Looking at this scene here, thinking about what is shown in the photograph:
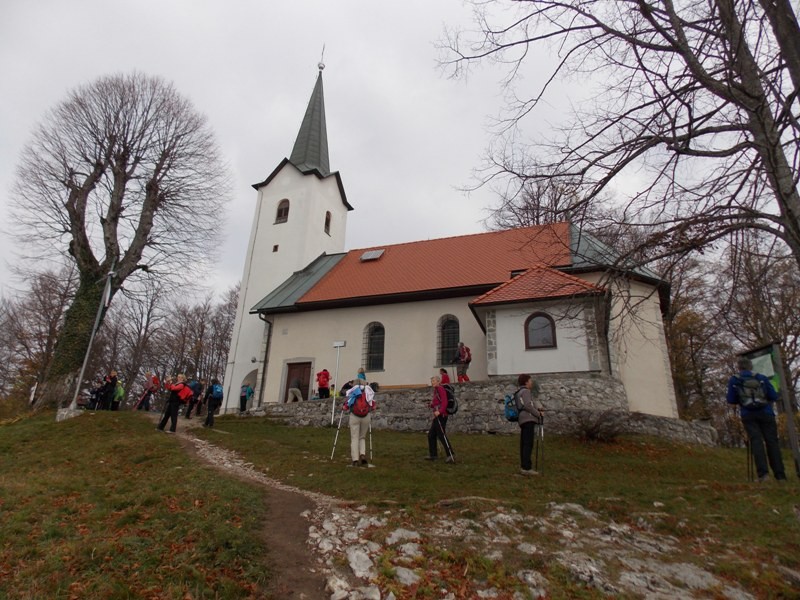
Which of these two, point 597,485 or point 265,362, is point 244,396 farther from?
point 597,485

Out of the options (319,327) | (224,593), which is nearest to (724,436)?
(319,327)

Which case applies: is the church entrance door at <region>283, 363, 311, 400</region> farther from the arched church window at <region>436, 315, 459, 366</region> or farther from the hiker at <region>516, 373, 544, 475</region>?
the hiker at <region>516, 373, 544, 475</region>

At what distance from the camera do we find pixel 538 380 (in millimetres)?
14172

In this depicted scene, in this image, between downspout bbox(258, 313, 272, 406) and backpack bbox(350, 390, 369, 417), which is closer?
backpack bbox(350, 390, 369, 417)

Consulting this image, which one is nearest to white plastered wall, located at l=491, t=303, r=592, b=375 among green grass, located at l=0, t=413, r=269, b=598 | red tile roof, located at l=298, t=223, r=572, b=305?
red tile roof, located at l=298, t=223, r=572, b=305

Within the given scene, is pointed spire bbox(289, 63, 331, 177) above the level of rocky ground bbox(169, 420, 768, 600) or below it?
above

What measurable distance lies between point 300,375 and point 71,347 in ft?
26.2

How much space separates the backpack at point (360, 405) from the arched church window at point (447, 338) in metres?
9.72

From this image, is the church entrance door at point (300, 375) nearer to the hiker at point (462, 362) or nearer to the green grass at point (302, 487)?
the hiker at point (462, 362)

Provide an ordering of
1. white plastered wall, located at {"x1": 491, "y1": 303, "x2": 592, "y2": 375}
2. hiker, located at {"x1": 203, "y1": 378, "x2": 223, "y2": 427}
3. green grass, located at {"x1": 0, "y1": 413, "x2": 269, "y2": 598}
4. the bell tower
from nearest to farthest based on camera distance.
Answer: green grass, located at {"x1": 0, "y1": 413, "x2": 269, "y2": 598} < hiker, located at {"x1": 203, "y1": 378, "x2": 223, "y2": 427} < white plastered wall, located at {"x1": 491, "y1": 303, "x2": 592, "y2": 375} < the bell tower

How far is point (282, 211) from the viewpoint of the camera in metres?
26.9

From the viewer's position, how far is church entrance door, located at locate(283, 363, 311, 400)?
2022cm

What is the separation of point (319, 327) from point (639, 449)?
1301 centimetres

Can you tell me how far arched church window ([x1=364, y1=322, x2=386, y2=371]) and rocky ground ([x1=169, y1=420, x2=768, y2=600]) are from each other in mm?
13073
